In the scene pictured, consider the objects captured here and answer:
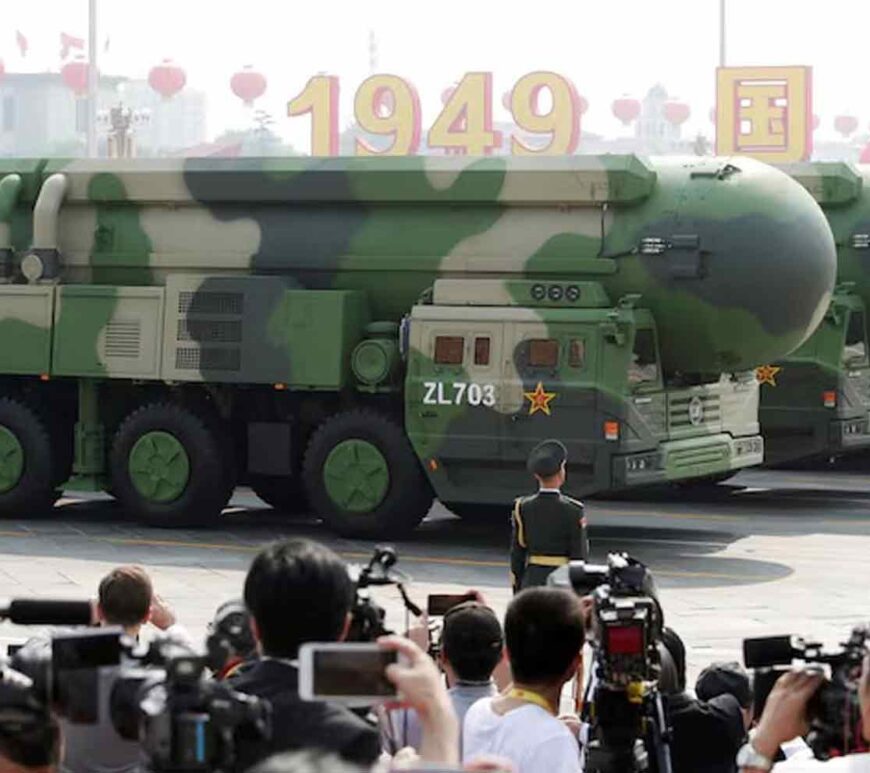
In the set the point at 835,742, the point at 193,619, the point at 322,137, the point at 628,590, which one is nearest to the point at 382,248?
the point at 193,619

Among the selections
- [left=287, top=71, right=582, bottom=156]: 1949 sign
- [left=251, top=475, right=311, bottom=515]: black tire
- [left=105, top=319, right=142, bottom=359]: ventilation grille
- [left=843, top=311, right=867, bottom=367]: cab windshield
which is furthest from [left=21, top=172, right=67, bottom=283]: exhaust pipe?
[left=287, top=71, right=582, bottom=156]: 1949 sign

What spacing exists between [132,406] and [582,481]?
4372 mm

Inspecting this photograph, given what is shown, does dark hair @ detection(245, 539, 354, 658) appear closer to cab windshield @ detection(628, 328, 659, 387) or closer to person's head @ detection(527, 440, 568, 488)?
person's head @ detection(527, 440, 568, 488)

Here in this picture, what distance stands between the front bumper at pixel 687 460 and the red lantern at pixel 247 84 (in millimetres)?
121583

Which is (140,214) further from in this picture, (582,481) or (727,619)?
(727,619)

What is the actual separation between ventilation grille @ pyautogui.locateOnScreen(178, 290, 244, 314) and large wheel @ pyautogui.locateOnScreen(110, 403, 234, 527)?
2.84 feet

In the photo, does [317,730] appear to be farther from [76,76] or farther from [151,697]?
[76,76]

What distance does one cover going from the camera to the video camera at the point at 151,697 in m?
4.23

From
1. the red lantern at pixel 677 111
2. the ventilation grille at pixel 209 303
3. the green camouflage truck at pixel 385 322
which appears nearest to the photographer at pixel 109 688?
the green camouflage truck at pixel 385 322

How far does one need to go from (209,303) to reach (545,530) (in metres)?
7.53

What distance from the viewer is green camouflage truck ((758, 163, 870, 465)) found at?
77.7 ft

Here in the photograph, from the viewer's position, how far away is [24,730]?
491 cm

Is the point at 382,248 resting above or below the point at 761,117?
below

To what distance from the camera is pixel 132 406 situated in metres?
21.7
